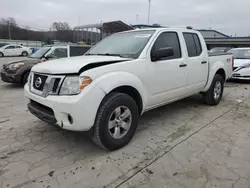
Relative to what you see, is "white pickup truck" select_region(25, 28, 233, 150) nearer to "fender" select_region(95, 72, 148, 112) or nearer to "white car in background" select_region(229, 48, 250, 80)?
"fender" select_region(95, 72, 148, 112)

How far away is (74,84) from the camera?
249cm

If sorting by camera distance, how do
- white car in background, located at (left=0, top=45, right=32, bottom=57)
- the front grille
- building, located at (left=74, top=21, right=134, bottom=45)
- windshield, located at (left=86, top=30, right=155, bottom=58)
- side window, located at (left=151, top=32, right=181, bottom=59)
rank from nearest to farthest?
the front grille → windshield, located at (left=86, top=30, right=155, bottom=58) → side window, located at (left=151, top=32, right=181, bottom=59) → building, located at (left=74, top=21, right=134, bottom=45) → white car in background, located at (left=0, top=45, right=32, bottom=57)

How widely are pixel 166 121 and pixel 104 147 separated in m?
1.70

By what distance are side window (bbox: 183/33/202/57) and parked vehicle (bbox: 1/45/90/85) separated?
14.1 ft

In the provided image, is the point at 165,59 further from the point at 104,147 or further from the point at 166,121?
the point at 104,147

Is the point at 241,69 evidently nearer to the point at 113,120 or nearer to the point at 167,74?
the point at 167,74

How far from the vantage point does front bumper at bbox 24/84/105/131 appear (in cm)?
241

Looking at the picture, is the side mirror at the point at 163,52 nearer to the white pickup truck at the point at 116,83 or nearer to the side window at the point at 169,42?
the white pickup truck at the point at 116,83

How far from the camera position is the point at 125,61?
2.96m

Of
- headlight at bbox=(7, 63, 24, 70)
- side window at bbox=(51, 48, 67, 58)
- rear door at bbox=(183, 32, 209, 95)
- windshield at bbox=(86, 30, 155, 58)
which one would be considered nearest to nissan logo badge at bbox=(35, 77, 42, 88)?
windshield at bbox=(86, 30, 155, 58)

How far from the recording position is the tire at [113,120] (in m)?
2.63

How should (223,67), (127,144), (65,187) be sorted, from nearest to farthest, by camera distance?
1. (65,187)
2. (127,144)
3. (223,67)

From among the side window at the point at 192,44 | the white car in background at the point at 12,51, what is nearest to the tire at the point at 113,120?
the side window at the point at 192,44

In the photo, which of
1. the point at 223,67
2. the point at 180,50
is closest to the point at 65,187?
the point at 180,50
